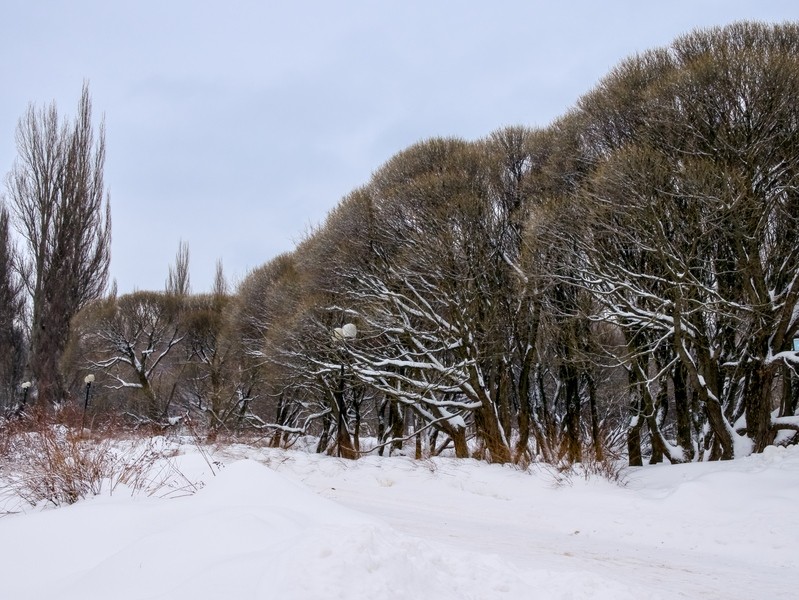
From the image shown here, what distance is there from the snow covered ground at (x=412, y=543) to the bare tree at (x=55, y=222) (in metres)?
23.6

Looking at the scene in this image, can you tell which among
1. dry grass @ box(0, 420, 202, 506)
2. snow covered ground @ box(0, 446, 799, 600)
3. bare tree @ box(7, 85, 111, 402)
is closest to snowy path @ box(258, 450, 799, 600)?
snow covered ground @ box(0, 446, 799, 600)

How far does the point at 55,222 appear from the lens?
91.5ft

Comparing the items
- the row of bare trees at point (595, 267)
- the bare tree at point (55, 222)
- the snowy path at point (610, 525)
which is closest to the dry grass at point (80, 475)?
the snowy path at point (610, 525)

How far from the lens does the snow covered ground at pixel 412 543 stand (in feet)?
10.5

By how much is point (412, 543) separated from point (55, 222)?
98.3 ft

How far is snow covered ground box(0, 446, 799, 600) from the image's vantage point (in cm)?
320

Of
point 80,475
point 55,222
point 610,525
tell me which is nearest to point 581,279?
point 610,525

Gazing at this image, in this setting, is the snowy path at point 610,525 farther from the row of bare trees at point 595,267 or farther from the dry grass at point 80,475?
the dry grass at point 80,475

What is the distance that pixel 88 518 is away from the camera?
16.1ft

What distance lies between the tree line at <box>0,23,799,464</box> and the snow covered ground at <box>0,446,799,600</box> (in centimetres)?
343

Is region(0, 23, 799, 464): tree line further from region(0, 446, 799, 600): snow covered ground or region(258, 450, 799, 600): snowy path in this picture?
region(0, 446, 799, 600): snow covered ground

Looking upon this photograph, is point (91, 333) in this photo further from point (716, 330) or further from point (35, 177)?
point (716, 330)

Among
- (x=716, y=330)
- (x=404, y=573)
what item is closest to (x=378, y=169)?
(x=716, y=330)

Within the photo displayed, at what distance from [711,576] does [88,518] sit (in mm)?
5409
